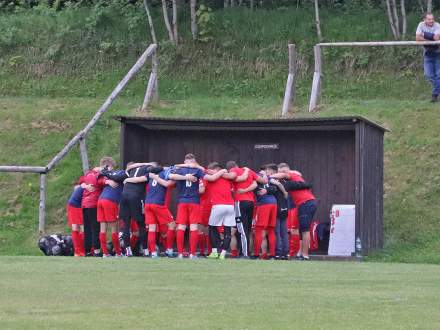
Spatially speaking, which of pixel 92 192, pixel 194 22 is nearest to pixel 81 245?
pixel 92 192

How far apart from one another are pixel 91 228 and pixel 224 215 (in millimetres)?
2471

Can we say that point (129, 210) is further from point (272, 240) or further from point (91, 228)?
point (272, 240)

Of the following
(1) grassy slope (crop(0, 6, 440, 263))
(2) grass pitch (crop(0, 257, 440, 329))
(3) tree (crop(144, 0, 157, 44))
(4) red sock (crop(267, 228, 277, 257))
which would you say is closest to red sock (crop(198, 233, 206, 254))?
(4) red sock (crop(267, 228, 277, 257))

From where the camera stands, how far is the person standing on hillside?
2581cm

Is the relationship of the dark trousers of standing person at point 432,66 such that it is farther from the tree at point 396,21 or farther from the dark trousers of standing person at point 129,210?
the dark trousers of standing person at point 129,210

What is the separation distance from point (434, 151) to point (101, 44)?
10.7 m

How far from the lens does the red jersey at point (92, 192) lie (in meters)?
21.3

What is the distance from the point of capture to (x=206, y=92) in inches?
1169

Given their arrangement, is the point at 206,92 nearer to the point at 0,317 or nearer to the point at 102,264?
the point at 102,264

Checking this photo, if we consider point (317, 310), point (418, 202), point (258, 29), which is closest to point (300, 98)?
point (258, 29)

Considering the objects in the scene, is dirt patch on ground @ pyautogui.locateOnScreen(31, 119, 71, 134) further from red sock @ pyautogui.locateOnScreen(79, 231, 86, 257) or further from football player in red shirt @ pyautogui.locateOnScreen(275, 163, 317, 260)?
football player in red shirt @ pyautogui.locateOnScreen(275, 163, 317, 260)

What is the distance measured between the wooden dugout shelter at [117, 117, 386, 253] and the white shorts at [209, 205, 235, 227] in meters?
2.19

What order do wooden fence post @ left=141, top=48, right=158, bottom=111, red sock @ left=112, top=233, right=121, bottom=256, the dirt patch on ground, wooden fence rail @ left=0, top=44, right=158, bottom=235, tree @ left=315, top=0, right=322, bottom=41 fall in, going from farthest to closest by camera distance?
1. tree @ left=315, top=0, right=322, bottom=41
2. wooden fence post @ left=141, top=48, right=158, bottom=111
3. the dirt patch on ground
4. wooden fence rail @ left=0, top=44, right=158, bottom=235
5. red sock @ left=112, top=233, right=121, bottom=256

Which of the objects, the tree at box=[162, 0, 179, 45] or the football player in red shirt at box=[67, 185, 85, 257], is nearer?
the football player in red shirt at box=[67, 185, 85, 257]
